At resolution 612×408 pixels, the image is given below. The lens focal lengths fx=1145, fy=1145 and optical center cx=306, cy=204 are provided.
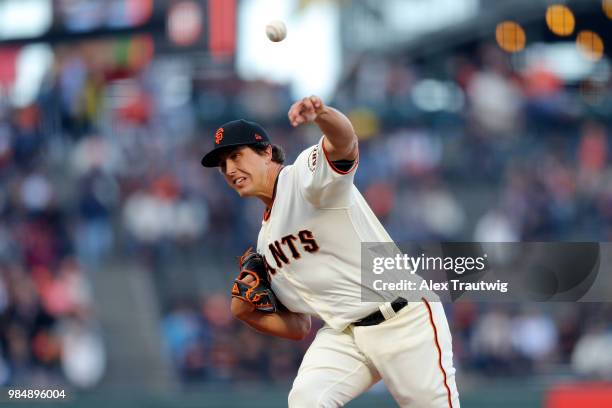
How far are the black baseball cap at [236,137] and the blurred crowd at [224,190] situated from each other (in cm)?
669

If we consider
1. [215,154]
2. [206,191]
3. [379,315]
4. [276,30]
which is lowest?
[379,315]

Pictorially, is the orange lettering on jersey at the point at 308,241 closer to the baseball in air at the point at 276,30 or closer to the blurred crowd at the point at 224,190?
the baseball in air at the point at 276,30

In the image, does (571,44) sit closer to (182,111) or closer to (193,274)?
(182,111)

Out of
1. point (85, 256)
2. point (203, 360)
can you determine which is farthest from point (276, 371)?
point (85, 256)

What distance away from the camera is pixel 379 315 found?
575 centimetres

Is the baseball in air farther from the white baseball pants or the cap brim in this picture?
the white baseball pants

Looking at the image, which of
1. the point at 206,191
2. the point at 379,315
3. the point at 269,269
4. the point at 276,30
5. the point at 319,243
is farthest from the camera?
the point at 206,191

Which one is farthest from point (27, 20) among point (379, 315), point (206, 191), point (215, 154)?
point (379, 315)

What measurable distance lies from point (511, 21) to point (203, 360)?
873 centimetres

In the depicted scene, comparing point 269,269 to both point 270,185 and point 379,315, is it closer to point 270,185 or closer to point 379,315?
point 270,185

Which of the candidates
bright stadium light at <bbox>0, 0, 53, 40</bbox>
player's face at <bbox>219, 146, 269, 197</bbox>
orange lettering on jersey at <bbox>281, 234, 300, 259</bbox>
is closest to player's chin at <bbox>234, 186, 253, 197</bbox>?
player's face at <bbox>219, 146, 269, 197</bbox>

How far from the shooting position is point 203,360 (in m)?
12.3

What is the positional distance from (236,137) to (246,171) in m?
0.18

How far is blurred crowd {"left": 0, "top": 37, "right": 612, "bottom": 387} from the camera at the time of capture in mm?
12383
